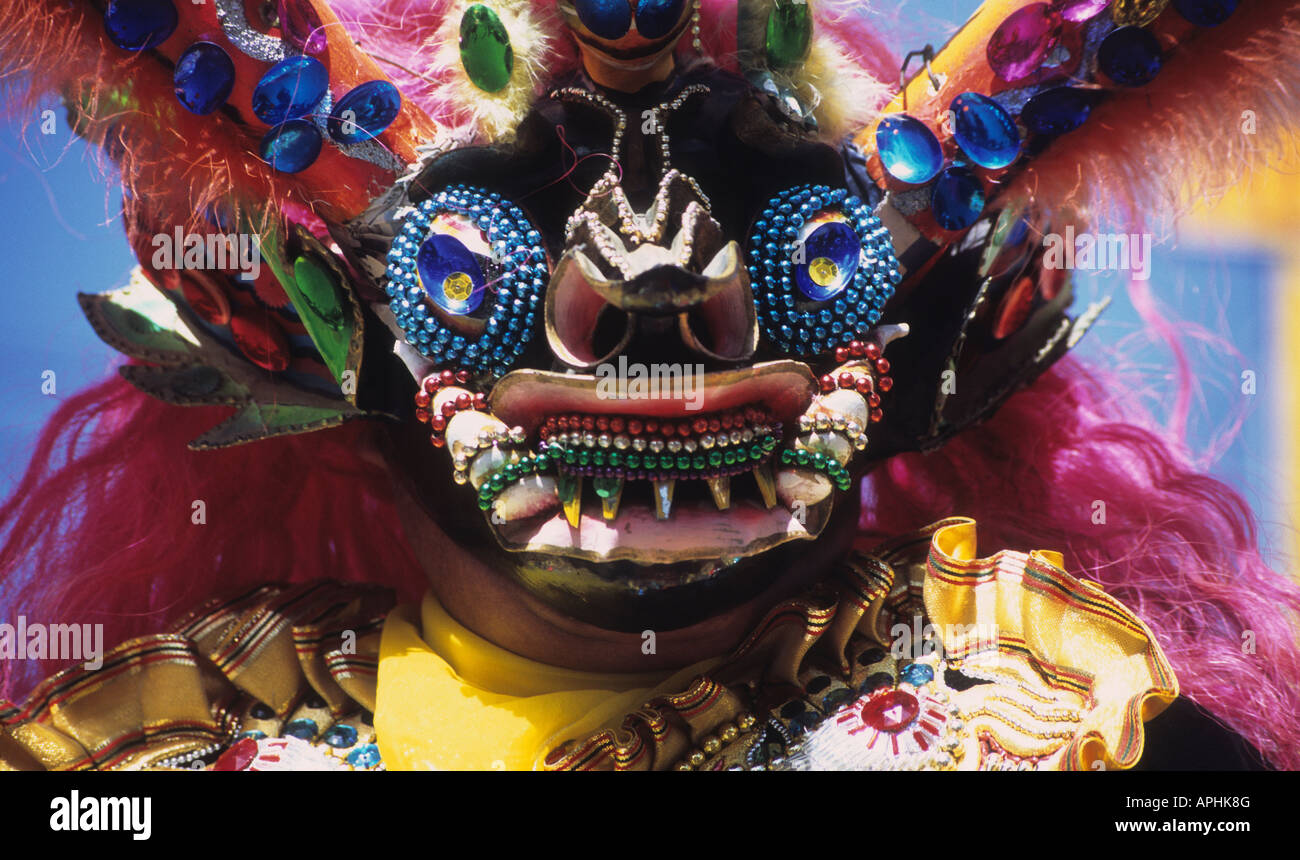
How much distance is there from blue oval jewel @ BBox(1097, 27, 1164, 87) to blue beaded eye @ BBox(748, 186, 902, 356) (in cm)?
35

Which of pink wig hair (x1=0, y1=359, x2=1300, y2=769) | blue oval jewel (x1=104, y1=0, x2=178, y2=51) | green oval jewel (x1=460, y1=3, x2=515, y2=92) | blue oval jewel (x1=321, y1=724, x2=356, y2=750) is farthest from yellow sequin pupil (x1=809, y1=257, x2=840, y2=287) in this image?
blue oval jewel (x1=321, y1=724, x2=356, y2=750)

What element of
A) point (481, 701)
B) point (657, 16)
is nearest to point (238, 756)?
point (481, 701)

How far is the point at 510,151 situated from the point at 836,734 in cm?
83

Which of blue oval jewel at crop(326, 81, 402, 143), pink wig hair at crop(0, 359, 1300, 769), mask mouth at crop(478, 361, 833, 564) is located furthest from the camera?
pink wig hair at crop(0, 359, 1300, 769)


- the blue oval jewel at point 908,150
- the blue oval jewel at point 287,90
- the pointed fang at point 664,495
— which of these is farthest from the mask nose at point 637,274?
the blue oval jewel at point 287,90

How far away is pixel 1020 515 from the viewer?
2004 millimetres

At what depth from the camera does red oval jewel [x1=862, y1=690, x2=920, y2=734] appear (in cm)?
157

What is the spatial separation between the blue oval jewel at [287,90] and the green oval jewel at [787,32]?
21.4 inches

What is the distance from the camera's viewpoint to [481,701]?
164 cm

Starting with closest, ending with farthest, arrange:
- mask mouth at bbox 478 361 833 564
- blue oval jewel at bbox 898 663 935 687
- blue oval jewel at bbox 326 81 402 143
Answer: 1. mask mouth at bbox 478 361 833 564
2. blue oval jewel at bbox 326 81 402 143
3. blue oval jewel at bbox 898 663 935 687

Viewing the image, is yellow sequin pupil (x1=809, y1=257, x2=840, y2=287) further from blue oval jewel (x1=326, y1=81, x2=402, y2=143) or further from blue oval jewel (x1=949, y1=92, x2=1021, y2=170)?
blue oval jewel (x1=326, y1=81, x2=402, y2=143)

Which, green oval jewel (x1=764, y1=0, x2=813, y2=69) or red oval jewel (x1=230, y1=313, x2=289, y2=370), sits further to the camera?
red oval jewel (x1=230, y1=313, x2=289, y2=370)
